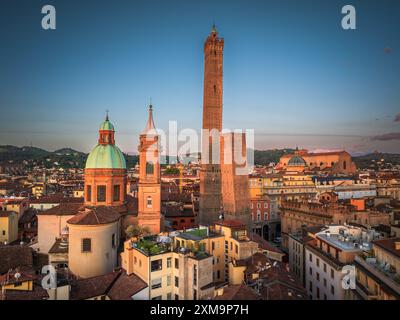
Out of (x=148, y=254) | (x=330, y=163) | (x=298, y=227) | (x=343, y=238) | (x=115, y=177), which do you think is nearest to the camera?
(x=148, y=254)

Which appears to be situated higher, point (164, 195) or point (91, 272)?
point (164, 195)

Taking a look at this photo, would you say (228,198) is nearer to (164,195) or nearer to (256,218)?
(256,218)

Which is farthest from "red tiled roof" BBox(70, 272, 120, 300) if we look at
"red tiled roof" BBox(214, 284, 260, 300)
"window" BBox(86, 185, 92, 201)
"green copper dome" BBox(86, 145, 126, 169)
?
"green copper dome" BBox(86, 145, 126, 169)

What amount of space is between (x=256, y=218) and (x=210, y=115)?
16.3 m

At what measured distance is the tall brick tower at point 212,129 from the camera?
43.8 metres

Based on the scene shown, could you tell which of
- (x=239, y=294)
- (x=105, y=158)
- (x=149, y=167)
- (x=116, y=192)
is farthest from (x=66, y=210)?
(x=239, y=294)

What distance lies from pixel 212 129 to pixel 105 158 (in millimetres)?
18567

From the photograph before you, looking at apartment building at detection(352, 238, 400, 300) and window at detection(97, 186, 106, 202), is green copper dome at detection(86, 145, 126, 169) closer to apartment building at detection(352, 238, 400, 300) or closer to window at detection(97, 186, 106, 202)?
window at detection(97, 186, 106, 202)

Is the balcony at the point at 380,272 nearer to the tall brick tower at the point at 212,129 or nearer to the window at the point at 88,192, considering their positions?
the window at the point at 88,192

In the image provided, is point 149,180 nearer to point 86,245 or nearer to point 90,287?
point 86,245

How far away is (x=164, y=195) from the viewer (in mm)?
52812

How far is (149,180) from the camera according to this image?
93.1ft

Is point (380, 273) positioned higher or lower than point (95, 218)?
lower
